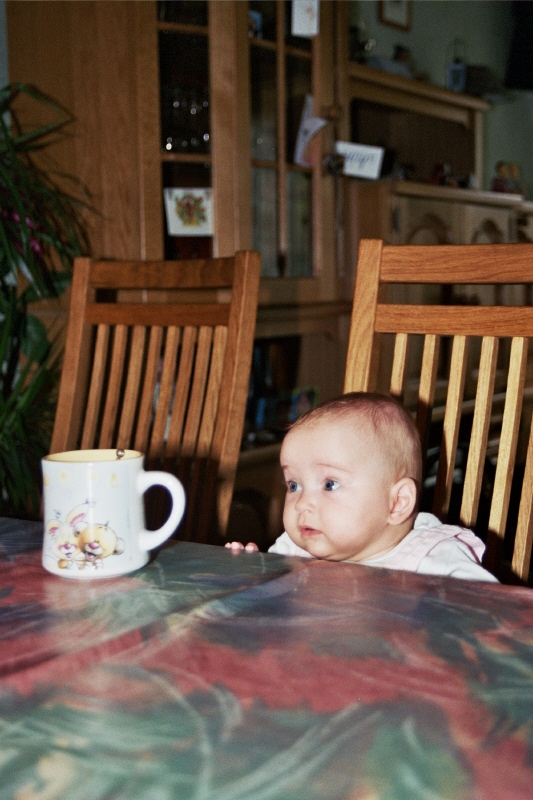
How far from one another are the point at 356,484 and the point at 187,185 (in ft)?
5.23

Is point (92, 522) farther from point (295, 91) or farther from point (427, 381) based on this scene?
point (295, 91)

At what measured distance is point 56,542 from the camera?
28.0 inches

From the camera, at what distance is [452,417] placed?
1.01 metres

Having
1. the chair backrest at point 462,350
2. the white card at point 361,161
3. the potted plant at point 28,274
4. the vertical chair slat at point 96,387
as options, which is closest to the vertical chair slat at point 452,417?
the chair backrest at point 462,350

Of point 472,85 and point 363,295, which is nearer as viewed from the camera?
point 363,295

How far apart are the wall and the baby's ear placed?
2.99 meters

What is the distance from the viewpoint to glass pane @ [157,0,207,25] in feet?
7.59

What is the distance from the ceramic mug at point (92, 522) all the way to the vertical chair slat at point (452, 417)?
41 centimetres

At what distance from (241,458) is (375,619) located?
1.83m

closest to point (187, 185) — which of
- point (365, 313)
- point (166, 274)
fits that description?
point (166, 274)

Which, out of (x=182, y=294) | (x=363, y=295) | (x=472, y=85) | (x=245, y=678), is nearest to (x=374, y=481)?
(x=363, y=295)

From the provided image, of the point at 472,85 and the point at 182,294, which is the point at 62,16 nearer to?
the point at 182,294

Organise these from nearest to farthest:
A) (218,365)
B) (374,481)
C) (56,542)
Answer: (56,542) → (374,481) → (218,365)

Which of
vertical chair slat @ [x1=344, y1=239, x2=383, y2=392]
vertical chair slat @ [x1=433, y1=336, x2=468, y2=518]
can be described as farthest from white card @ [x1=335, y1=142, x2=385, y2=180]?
vertical chair slat @ [x1=433, y1=336, x2=468, y2=518]
